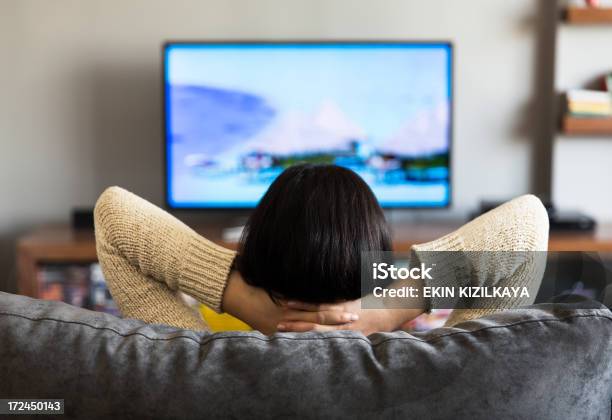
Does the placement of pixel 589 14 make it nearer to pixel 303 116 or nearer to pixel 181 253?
pixel 303 116

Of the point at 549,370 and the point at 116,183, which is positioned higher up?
the point at 549,370

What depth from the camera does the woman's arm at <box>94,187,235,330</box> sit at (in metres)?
1.08

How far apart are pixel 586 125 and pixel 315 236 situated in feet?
8.42

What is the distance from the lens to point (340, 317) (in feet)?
3.32

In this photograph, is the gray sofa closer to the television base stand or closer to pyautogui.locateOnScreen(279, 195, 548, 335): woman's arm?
pyautogui.locateOnScreen(279, 195, 548, 335): woman's arm

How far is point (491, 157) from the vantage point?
3.46 metres

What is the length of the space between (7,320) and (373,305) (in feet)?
1.51

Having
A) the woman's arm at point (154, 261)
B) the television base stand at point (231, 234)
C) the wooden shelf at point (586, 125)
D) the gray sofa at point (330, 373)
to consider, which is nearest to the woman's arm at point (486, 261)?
the woman's arm at point (154, 261)

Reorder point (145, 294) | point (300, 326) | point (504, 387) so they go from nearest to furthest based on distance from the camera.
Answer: point (504, 387)
point (300, 326)
point (145, 294)

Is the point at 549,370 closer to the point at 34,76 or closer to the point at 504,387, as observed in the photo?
the point at 504,387

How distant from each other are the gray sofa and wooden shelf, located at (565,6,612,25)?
2.74m

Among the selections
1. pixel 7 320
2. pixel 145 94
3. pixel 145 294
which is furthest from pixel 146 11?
pixel 7 320

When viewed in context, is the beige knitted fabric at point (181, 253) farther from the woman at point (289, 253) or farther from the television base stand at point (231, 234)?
the television base stand at point (231, 234)

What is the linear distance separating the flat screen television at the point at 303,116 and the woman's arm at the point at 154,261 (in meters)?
2.12
